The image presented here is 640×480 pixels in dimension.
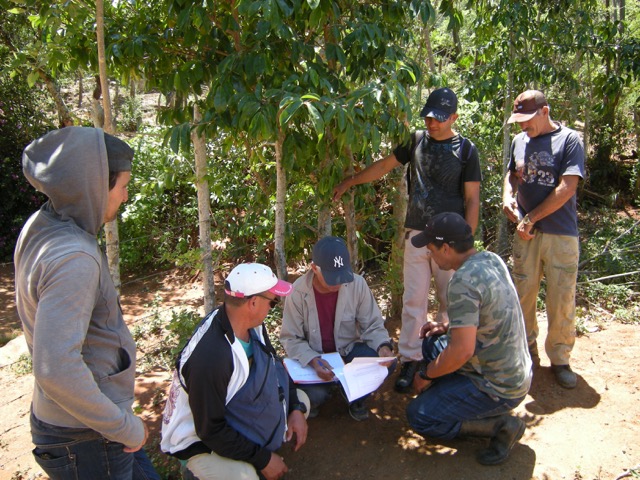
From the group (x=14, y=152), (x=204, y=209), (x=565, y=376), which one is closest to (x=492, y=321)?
(x=565, y=376)

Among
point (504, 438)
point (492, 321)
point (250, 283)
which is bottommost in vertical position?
point (504, 438)

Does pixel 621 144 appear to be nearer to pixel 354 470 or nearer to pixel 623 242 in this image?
pixel 623 242

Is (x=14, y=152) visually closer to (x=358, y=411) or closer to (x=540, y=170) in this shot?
(x=358, y=411)

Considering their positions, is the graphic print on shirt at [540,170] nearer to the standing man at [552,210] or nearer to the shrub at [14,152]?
the standing man at [552,210]

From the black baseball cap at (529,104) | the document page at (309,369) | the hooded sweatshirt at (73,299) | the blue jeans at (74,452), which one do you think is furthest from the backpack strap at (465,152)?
the blue jeans at (74,452)

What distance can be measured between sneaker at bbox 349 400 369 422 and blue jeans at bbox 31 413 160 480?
1688 mm

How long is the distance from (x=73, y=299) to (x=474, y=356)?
212cm

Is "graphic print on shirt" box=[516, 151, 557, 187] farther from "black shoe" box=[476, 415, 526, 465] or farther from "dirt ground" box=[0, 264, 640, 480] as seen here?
"black shoe" box=[476, 415, 526, 465]

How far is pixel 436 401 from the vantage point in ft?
9.57

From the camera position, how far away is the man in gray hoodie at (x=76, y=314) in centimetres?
150

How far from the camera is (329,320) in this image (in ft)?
10.9

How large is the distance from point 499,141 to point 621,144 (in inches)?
187

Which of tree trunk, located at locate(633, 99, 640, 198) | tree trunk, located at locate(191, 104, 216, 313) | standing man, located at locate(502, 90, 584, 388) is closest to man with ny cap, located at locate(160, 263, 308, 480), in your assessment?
tree trunk, located at locate(191, 104, 216, 313)

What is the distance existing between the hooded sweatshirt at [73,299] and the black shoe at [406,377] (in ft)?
7.02
